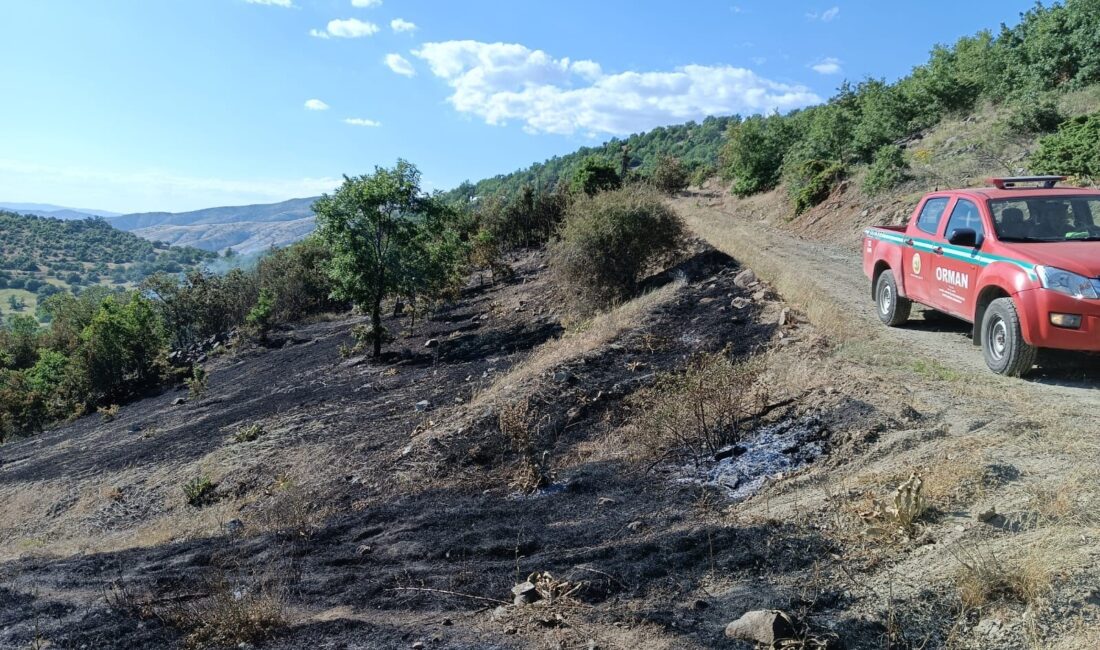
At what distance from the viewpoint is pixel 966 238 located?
21.6ft

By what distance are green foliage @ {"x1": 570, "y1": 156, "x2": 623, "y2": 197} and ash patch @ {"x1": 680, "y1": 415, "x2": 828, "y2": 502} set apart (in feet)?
93.2

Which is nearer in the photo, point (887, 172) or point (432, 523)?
point (432, 523)

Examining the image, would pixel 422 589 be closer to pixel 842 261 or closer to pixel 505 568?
pixel 505 568

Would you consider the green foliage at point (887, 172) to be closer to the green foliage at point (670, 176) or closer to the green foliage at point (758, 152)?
the green foliage at point (758, 152)

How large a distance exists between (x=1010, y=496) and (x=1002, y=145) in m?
19.1

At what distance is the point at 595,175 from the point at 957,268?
2975cm

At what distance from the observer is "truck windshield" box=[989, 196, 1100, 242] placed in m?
6.46

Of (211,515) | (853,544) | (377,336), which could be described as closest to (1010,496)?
(853,544)

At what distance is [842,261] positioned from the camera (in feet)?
50.4

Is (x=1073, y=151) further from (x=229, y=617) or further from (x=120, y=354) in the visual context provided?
(x=120, y=354)

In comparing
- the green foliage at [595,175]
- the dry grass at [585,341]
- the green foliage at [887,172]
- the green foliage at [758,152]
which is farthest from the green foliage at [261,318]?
the green foliage at [887,172]

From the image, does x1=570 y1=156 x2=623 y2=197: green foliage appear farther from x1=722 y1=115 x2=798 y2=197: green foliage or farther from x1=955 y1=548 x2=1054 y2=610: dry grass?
x1=955 y1=548 x2=1054 y2=610: dry grass

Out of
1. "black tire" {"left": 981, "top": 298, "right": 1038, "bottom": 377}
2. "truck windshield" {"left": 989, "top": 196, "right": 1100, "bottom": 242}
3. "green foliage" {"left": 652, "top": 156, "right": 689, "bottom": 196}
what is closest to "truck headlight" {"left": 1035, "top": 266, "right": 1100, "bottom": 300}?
"black tire" {"left": 981, "top": 298, "right": 1038, "bottom": 377}

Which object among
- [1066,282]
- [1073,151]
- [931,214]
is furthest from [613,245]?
[1066,282]
